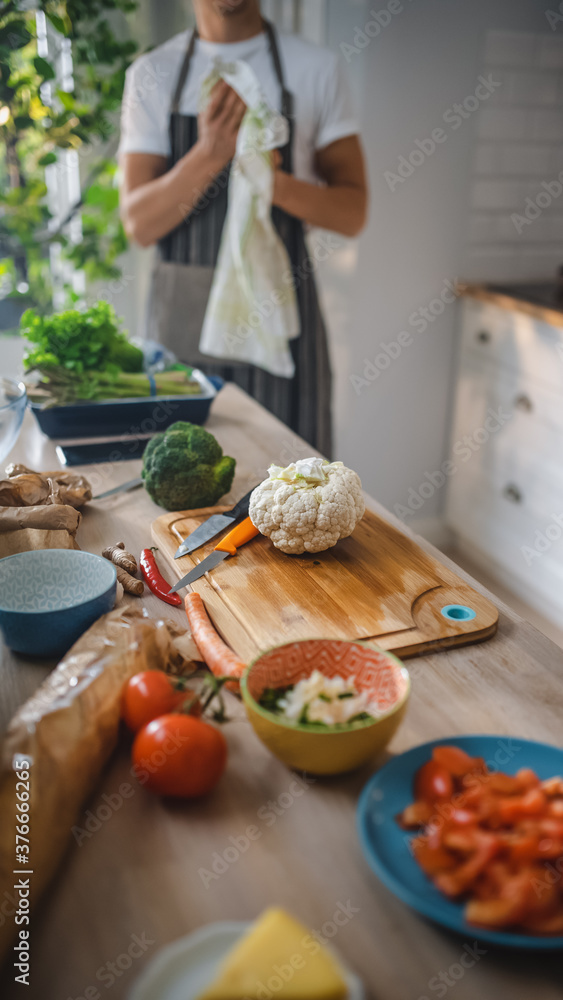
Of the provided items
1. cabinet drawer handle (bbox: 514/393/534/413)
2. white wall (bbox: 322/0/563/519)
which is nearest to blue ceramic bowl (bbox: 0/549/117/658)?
cabinet drawer handle (bbox: 514/393/534/413)

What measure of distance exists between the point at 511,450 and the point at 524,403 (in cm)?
19

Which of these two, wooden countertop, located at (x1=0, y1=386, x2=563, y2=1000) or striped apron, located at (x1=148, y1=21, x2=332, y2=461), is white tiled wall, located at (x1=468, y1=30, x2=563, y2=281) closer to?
striped apron, located at (x1=148, y1=21, x2=332, y2=461)

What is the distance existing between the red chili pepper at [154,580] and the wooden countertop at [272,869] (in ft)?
0.62

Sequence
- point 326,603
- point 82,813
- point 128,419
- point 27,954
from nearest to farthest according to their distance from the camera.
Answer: point 27,954, point 82,813, point 326,603, point 128,419

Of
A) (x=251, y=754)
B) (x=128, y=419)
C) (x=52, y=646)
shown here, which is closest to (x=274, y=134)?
(x=128, y=419)

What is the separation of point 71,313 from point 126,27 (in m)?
1.47

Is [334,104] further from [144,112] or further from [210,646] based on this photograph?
[210,646]

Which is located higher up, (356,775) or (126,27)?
(126,27)

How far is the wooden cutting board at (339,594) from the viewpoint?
905mm

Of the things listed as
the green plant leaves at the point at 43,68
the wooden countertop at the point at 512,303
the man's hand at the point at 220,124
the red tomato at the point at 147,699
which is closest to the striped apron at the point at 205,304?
the man's hand at the point at 220,124

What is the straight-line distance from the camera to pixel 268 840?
65 centimetres

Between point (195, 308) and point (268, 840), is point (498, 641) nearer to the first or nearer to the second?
point (268, 840)

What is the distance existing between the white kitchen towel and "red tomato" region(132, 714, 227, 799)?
1.50 metres

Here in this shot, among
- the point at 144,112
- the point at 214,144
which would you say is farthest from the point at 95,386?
the point at 144,112
